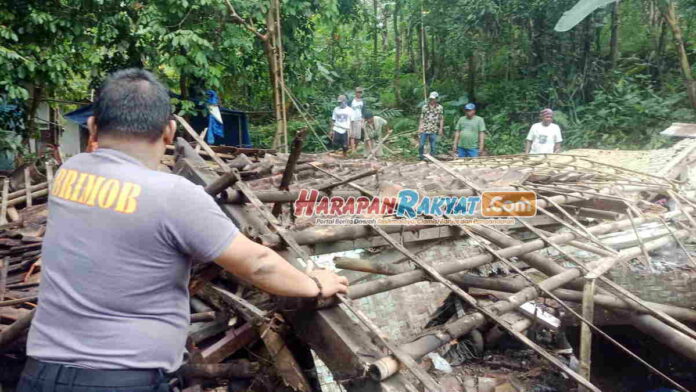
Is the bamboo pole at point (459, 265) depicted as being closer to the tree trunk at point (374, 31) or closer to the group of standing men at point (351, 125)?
the group of standing men at point (351, 125)

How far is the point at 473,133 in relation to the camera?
9.97m

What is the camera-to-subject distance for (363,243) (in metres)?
3.38

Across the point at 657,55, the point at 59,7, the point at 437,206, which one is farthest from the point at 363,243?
the point at 657,55

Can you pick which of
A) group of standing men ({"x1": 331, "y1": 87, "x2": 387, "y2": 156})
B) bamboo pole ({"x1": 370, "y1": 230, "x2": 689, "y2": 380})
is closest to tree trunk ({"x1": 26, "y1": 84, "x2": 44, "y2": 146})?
group of standing men ({"x1": 331, "y1": 87, "x2": 387, "y2": 156})

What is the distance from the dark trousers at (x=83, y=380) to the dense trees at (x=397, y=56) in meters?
5.80

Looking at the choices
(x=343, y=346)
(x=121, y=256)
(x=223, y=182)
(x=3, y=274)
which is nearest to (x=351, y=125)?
(x=3, y=274)

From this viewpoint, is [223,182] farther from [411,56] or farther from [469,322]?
[411,56]

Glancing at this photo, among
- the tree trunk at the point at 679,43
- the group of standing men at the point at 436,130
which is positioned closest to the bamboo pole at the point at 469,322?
the group of standing men at the point at 436,130

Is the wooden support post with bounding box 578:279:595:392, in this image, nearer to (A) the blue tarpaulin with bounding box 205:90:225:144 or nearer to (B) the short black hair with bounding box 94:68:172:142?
(B) the short black hair with bounding box 94:68:172:142

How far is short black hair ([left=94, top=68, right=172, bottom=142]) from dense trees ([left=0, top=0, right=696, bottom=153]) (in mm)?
5603

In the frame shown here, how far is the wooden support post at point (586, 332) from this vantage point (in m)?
2.50

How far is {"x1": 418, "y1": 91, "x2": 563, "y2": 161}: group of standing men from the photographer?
8523 millimetres

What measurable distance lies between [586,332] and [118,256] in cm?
222

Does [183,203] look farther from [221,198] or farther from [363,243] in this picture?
[363,243]
